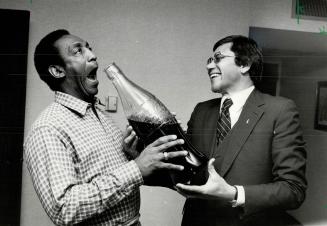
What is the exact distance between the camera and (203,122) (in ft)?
1.75

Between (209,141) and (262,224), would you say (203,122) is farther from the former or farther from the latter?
(262,224)

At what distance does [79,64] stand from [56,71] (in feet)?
0.15

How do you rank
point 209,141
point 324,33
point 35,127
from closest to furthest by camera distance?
point 35,127
point 209,141
point 324,33

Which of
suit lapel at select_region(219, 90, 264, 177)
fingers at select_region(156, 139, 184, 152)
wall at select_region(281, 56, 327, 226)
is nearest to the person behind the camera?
fingers at select_region(156, 139, 184, 152)

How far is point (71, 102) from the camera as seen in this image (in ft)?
1.44

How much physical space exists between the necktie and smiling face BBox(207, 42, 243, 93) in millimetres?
23

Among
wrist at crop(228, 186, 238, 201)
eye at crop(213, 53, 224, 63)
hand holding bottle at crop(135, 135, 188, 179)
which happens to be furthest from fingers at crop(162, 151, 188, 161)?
eye at crop(213, 53, 224, 63)

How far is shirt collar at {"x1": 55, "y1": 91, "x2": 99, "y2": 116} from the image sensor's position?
0.44m

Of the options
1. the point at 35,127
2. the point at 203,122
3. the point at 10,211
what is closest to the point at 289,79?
the point at 203,122

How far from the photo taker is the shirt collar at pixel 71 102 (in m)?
0.44

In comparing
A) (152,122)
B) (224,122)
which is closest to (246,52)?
(224,122)

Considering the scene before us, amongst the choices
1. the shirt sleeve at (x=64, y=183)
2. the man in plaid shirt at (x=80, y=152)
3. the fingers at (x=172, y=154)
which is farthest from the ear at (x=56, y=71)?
the fingers at (x=172, y=154)

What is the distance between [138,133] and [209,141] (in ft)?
0.45

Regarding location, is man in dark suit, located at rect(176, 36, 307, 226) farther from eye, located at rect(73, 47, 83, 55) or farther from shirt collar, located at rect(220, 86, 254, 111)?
eye, located at rect(73, 47, 83, 55)
